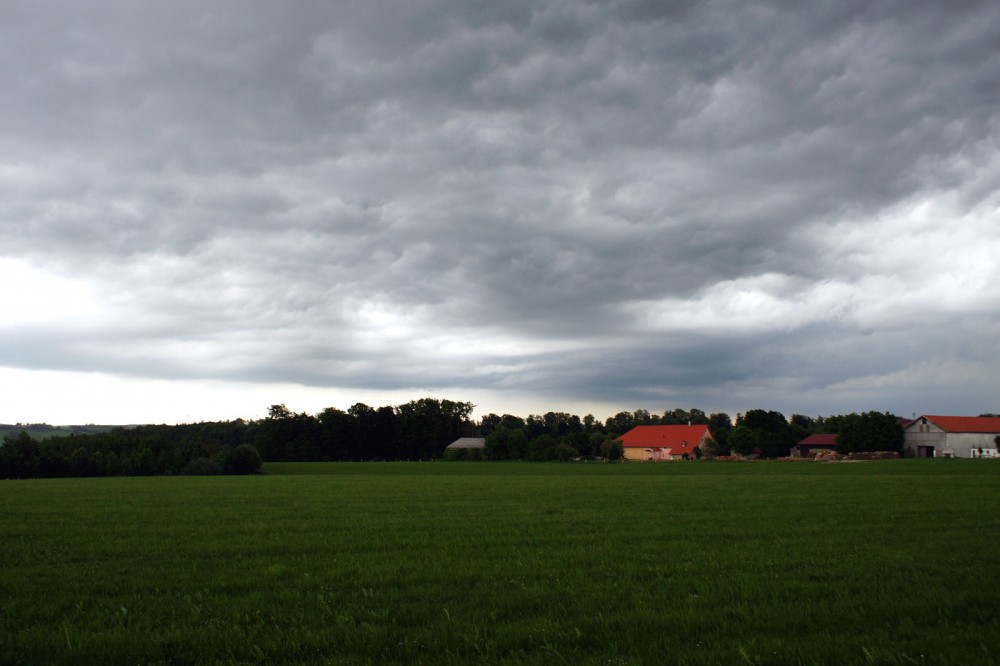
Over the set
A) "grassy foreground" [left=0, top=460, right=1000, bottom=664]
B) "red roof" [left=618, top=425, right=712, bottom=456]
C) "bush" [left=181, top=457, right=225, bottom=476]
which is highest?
"grassy foreground" [left=0, top=460, right=1000, bottom=664]

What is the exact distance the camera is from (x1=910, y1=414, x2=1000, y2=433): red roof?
116m

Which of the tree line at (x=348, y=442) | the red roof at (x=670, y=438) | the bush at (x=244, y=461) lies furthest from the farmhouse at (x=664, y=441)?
the bush at (x=244, y=461)

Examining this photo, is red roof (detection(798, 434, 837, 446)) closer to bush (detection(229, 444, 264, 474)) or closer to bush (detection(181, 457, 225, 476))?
bush (detection(229, 444, 264, 474))

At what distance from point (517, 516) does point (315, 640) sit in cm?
1530

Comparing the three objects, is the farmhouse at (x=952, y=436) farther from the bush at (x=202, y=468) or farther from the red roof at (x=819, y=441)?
the bush at (x=202, y=468)

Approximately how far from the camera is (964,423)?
118 m

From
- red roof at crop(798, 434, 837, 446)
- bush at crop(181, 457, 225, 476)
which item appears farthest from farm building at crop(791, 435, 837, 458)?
bush at crop(181, 457, 225, 476)

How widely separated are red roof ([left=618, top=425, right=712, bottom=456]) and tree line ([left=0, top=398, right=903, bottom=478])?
242 inches

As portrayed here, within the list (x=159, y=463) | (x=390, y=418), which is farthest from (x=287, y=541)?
(x=390, y=418)

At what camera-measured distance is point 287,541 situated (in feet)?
55.1

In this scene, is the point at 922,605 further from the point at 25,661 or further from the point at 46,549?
the point at 46,549

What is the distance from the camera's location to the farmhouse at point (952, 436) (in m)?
114

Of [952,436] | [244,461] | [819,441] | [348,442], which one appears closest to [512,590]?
[244,461]

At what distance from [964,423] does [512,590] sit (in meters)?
136
